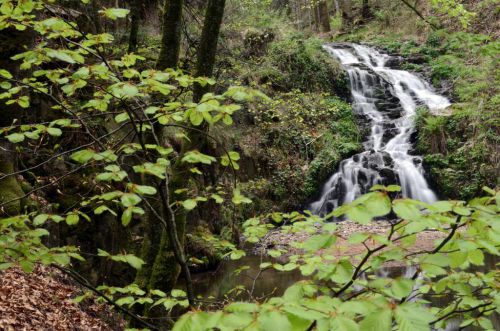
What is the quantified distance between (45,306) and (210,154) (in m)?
5.65

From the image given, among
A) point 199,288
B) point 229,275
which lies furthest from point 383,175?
point 199,288

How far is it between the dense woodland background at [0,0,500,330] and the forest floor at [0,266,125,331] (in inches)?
6.7

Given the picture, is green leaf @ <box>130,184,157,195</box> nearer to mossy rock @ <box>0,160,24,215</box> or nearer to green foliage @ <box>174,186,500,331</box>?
green foliage @ <box>174,186,500,331</box>

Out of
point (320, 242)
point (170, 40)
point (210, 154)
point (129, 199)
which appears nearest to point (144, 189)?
point (129, 199)

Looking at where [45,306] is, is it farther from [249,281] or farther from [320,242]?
[249,281]

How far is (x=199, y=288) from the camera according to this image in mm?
7234

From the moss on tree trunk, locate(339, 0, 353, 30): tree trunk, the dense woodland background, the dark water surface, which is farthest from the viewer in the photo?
locate(339, 0, 353, 30): tree trunk

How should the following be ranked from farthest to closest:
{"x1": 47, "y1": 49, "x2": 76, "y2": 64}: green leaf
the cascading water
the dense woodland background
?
the cascading water → {"x1": 47, "y1": 49, "x2": 76, "y2": 64}: green leaf → the dense woodland background

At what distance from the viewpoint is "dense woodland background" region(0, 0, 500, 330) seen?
151 centimetres

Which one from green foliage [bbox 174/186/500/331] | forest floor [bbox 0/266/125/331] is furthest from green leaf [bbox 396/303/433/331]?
forest floor [bbox 0/266/125/331]

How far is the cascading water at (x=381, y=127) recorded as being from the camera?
41.5ft

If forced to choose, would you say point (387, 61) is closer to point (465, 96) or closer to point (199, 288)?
point (465, 96)

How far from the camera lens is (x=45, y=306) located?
4.19 m

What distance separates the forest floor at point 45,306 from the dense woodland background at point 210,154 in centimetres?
17
